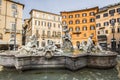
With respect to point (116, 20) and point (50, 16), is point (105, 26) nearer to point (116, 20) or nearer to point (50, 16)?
point (116, 20)

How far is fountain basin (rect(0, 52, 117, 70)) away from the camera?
9.64 m

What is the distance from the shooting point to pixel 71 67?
9.78 meters

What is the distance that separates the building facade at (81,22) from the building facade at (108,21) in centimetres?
287

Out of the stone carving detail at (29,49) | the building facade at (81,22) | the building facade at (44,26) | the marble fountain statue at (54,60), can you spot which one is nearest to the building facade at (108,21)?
the building facade at (81,22)

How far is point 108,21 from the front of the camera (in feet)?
123

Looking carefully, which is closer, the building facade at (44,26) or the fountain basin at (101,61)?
the fountain basin at (101,61)

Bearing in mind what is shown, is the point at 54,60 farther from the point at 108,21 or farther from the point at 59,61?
the point at 108,21

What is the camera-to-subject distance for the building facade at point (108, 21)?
34.3 metres

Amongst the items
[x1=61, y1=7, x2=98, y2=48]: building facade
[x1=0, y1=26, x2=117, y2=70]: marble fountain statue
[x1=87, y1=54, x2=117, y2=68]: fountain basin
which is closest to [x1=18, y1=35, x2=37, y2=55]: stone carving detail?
[x1=0, y1=26, x2=117, y2=70]: marble fountain statue

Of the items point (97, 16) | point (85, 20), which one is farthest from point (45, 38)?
point (97, 16)

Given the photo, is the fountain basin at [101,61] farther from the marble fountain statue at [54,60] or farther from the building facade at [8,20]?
the building facade at [8,20]

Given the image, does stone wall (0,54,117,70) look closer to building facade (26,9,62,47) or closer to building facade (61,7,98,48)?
building facade (26,9,62,47)

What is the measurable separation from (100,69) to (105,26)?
99.4 feet

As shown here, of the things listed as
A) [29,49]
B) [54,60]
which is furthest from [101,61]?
[29,49]
